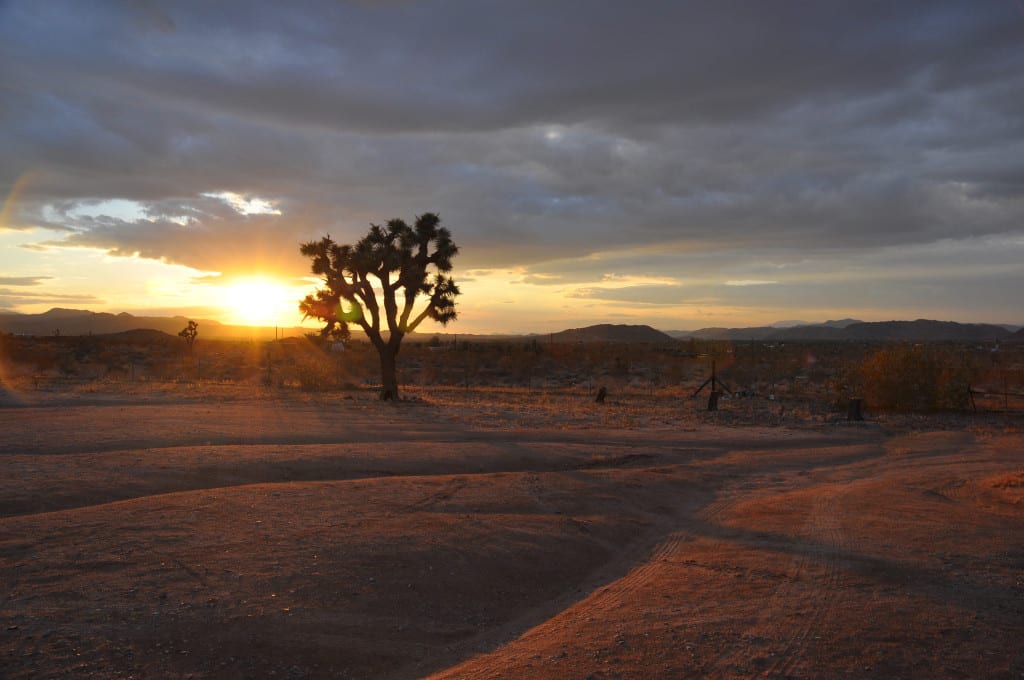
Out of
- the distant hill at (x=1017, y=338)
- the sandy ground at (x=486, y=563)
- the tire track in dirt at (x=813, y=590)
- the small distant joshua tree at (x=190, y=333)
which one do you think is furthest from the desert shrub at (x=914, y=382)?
the distant hill at (x=1017, y=338)

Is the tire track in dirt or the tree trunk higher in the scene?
the tree trunk

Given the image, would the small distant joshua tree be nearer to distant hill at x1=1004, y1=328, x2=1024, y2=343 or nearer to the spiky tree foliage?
the spiky tree foliage

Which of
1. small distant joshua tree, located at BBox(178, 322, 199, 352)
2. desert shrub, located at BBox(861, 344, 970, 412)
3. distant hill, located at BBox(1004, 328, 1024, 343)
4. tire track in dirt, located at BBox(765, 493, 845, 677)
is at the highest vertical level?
distant hill, located at BBox(1004, 328, 1024, 343)

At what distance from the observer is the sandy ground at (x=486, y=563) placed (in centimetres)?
622

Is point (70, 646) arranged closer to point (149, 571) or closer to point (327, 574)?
point (149, 571)

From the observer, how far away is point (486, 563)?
8.89 metres

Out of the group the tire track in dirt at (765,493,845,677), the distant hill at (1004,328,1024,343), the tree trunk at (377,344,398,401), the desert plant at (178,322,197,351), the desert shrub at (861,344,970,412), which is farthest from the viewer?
the distant hill at (1004,328,1024,343)

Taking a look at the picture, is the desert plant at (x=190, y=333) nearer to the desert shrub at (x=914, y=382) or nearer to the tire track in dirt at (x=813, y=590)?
the desert shrub at (x=914, y=382)

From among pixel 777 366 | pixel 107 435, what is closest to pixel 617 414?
pixel 107 435

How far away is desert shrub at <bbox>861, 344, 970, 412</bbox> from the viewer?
100 ft

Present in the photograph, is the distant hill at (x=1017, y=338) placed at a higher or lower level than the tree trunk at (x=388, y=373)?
higher

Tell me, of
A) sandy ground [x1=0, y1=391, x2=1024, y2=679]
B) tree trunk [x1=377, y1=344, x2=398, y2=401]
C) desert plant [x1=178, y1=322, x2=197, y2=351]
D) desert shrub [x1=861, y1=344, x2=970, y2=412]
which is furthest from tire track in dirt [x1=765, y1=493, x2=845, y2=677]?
desert plant [x1=178, y1=322, x2=197, y2=351]

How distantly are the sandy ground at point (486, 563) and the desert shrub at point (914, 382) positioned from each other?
14799 mm

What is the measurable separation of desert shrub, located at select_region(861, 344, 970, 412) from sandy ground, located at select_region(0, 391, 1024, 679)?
48.6ft
